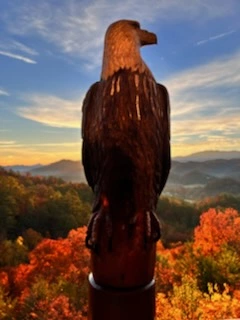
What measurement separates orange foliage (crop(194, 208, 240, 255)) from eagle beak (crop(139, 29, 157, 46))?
2453 mm

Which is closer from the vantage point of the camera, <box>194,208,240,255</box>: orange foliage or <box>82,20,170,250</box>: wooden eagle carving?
<box>82,20,170,250</box>: wooden eagle carving

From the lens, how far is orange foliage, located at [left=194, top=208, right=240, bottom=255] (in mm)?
3227

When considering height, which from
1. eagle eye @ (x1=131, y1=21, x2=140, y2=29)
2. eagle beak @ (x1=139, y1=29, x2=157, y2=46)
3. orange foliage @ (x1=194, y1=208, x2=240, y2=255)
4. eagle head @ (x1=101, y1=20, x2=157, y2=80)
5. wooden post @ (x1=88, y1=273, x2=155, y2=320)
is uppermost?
eagle eye @ (x1=131, y1=21, x2=140, y2=29)

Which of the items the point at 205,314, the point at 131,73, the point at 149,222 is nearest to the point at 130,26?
the point at 131,73

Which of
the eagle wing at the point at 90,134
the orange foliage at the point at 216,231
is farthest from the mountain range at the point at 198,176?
the eagle wing at the point at 90,134

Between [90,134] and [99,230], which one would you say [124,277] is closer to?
[99,230]

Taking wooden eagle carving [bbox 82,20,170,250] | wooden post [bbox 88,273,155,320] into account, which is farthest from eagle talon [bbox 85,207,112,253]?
wooden post [bbox 88,273,155,320]

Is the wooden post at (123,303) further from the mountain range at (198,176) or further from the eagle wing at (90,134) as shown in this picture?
the mountain range at (198,176)

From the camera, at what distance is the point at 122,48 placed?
0.91m

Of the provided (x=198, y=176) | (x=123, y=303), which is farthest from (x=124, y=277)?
(x=198, y=176)

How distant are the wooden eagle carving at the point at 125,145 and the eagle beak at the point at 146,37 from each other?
8 centimetres

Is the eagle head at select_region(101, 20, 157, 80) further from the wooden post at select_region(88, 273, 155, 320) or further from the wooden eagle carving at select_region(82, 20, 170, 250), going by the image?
the wooden post at select_region(88, 273, 155, 320)

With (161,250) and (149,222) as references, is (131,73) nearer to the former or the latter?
(149,222)

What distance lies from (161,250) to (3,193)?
1.62 meters
